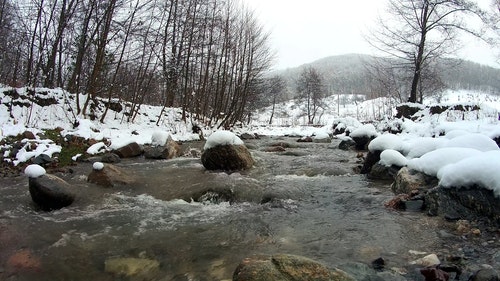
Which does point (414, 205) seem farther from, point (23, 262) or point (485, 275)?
point (23, 262)

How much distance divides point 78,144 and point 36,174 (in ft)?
14.3

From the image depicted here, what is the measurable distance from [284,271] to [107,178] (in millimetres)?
4658

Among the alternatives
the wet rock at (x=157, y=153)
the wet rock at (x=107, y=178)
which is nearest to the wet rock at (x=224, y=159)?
the wet rock at (x=157, y=153)

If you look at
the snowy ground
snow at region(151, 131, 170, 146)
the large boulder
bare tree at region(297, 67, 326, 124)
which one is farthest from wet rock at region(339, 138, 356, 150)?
bare tree at region(297, 67, 326, 124)

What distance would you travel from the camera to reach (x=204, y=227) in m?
4.32

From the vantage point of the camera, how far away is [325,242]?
3.76 metres

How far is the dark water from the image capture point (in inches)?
131

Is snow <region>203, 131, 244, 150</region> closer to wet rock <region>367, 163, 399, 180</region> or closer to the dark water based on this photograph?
the dark water

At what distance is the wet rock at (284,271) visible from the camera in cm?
242

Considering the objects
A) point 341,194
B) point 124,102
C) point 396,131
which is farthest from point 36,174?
point 396,131

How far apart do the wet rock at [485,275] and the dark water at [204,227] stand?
576 mm

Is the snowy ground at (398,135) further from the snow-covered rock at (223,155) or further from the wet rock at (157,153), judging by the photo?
the snow-covered rock at (223,155)

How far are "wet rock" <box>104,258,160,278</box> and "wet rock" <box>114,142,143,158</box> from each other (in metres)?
6.21

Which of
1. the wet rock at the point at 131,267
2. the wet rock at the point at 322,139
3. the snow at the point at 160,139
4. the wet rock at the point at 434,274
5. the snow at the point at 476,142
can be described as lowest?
the wet rock at the point at 322,139
